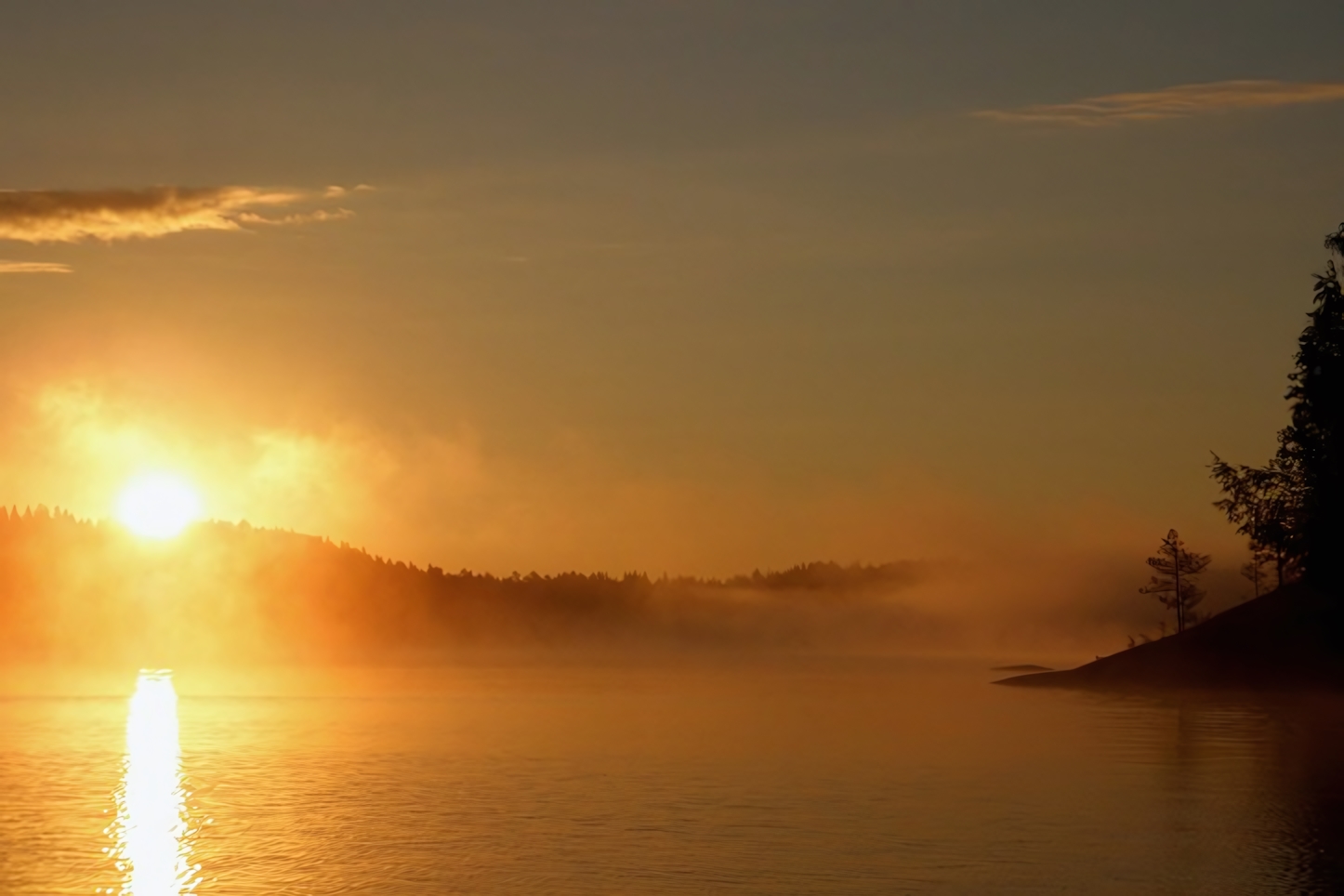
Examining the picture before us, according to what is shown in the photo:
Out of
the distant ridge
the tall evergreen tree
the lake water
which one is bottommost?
the lake water

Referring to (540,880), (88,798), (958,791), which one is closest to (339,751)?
(88,798)

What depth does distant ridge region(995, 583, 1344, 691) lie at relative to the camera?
120 metres

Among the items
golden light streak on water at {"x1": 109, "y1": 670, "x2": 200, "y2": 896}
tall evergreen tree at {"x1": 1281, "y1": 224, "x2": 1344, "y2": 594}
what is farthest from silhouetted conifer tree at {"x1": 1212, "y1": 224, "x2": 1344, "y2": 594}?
golden light streak on water at {"x1": 109, "y1": 670, "x2": 200, "y2": 896}

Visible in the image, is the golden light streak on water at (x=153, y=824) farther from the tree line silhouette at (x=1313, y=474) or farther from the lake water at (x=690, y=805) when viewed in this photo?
the tree line silhouette at (x=1313, y=474)

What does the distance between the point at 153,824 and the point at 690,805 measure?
67.7 feet

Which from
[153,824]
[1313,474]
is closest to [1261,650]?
[1313,474]

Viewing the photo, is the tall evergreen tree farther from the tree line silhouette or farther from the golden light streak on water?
the golden light streak on water

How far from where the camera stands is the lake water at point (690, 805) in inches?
1912

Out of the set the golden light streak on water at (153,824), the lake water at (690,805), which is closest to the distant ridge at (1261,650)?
the lake water at (690,805)

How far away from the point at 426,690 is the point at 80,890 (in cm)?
15353

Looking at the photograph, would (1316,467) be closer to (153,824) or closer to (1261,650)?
(1261,650)

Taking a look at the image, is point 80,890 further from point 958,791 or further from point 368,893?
point 958,791

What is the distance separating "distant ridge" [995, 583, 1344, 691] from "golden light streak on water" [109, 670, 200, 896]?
78.5 m

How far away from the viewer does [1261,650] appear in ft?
415
